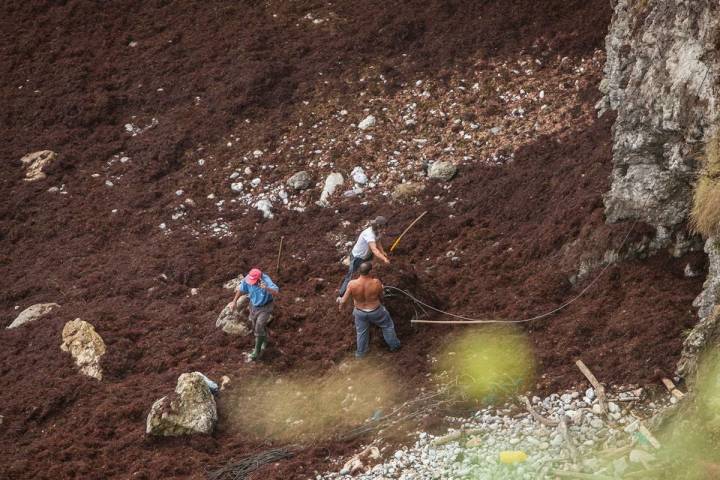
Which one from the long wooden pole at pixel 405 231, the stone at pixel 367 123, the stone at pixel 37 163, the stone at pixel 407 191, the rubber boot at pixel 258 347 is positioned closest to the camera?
the rubber boot at pixel 258 347

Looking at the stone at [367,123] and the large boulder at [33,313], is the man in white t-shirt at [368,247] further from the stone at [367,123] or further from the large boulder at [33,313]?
the stone at [367,123]

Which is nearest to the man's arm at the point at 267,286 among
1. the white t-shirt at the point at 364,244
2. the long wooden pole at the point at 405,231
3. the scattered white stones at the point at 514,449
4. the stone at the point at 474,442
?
the white t-shirt at the point at 364,244

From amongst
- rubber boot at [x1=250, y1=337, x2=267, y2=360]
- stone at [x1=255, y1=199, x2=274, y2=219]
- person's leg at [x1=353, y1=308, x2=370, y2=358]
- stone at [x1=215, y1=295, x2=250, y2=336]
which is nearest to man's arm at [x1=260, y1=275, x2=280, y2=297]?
rubber boot at [x1=250, y1=337, x2=267, y2=360]

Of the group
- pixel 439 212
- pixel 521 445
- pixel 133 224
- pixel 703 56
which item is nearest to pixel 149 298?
pixel 133 224

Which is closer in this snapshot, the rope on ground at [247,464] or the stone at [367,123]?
the rope on ground at [247,464]

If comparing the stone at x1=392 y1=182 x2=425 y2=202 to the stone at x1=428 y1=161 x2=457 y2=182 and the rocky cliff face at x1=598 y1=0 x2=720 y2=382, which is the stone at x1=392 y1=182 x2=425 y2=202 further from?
the rocky cliff face at x1=598 y1=0 x2=720 y2=382

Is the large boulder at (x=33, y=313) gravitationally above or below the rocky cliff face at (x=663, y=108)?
below

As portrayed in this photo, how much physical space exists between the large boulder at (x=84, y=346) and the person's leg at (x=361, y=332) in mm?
3746

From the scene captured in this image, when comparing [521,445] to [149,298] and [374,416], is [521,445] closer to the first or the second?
[374,416]

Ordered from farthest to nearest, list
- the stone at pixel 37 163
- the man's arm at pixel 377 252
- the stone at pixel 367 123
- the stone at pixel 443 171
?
1. the stone at pixel 37 163
2. the stone at pixel 367 123
3. the stone at pixel 443 171
4. the man's arm at pixel 377 252

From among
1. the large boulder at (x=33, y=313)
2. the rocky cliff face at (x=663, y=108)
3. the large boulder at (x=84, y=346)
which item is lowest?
the large boulder at (x=33, y=313)

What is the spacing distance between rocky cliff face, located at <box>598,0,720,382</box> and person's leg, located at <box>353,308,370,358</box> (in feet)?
11.4

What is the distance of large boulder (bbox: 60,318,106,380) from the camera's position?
10.8 m

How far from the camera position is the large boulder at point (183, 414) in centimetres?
912
